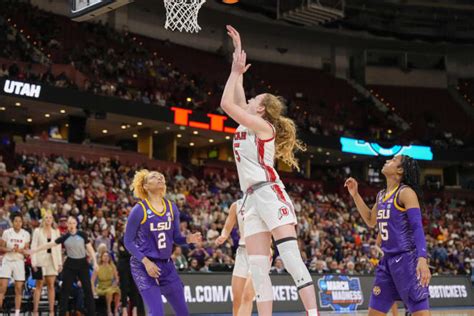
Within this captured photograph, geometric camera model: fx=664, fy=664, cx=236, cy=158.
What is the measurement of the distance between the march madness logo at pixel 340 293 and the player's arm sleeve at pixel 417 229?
1126 cm

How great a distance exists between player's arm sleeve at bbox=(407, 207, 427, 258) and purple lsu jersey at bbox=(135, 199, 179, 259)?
2647mm

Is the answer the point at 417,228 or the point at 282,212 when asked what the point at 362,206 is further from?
the point at 282,212

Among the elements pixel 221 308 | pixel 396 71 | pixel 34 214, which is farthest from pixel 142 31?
pixel 221 308

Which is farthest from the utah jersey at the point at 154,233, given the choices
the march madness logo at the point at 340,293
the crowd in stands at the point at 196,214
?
the march madness logo at the point at 340,293

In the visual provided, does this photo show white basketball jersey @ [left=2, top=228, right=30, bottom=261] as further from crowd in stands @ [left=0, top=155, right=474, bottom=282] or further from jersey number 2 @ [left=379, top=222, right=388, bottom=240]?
jersey number 2 @ [left=379, top=222, right=388, bottom=240]

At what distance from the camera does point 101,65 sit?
101 ft

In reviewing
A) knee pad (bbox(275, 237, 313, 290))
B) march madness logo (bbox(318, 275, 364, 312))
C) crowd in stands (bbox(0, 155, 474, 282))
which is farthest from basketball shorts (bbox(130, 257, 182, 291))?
march madness logo (bbox(318, 275, 364, 312))

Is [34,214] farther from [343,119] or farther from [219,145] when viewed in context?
[343,119]

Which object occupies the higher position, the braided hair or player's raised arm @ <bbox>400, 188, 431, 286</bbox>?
the braided hair

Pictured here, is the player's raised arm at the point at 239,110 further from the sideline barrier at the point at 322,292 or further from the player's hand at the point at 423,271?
the sideline barrier at the point at 322,292

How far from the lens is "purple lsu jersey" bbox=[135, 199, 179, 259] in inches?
285

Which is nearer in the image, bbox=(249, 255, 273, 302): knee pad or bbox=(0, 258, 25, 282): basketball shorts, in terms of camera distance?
bbox=(249, 255, 273, 302): knee pad

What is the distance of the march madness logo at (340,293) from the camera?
1723 centimetres

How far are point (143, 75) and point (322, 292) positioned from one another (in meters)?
18.2
